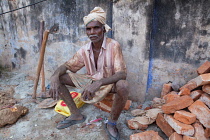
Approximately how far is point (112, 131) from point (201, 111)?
1.19 meters

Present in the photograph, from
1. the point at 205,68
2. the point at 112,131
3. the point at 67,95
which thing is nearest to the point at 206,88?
the point at 205,68

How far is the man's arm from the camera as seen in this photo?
2082 mm

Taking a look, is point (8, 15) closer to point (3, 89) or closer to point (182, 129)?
point (3, 89)

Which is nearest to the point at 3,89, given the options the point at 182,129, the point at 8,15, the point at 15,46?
the point at 15,46

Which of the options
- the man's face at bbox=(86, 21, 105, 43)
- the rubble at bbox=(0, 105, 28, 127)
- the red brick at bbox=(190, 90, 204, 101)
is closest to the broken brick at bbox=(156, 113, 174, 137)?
the red brick at bbox=(190, 90, 204, 101)

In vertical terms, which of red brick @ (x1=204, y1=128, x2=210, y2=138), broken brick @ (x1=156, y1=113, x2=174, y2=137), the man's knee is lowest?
broken brick @ (x1=156, y1=113, x2=174, y2=137)

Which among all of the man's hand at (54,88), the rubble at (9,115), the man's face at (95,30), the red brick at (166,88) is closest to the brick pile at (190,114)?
the red brick at (166,88)

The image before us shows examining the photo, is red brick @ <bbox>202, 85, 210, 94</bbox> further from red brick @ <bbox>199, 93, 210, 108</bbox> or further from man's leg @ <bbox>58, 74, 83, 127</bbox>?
man's leg @ <bbox>58, 74, 83, 127</bbox>

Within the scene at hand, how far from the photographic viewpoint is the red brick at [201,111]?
6.51ft

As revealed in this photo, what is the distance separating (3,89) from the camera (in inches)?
155

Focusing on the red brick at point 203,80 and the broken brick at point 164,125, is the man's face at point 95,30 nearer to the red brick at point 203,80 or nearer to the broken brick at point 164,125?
the broken brick at point 164,125

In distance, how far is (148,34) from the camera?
2805 millimetres

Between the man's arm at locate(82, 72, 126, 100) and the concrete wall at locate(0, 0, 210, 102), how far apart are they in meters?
0.89

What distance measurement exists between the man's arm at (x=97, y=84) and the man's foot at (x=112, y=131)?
1.93ft
